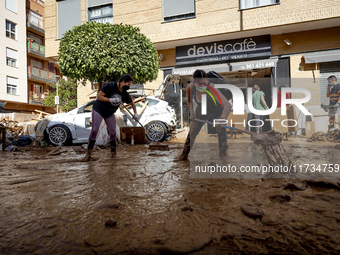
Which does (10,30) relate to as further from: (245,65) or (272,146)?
(272,146)

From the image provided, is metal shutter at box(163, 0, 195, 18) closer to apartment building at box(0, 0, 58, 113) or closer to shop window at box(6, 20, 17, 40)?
apartment building at box(0, 0, 58, 113)

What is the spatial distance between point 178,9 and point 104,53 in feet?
21.9

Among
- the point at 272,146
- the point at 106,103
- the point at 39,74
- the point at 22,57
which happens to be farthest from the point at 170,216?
the point at 39,74

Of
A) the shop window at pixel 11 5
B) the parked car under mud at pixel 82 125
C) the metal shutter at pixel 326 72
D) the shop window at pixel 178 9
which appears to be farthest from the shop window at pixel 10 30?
the metal shutter at pixel 326 72

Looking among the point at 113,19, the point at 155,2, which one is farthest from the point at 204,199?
the point at 113,19

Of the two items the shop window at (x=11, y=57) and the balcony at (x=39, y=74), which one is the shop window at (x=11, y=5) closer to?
the shop window at (x=11, y=57)

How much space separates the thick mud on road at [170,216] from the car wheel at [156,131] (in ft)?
18.4

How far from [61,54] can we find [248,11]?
9244 mm

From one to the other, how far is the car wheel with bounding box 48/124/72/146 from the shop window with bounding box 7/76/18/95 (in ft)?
82.2

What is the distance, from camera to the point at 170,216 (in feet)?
6.14

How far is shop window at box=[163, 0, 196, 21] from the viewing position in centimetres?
1344

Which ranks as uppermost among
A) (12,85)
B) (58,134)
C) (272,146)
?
(12,85)

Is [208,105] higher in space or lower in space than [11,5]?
lower

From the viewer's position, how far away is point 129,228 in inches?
65.6
